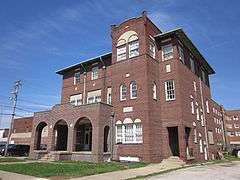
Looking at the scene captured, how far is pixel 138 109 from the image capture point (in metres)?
24.8

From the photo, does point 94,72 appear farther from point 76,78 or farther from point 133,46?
point 133,46

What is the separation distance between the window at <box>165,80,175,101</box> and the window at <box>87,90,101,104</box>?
894 cm

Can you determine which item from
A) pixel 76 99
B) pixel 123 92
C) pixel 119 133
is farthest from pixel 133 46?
pixel 76 99

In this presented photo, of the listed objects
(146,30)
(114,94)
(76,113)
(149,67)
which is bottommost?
(76,113)

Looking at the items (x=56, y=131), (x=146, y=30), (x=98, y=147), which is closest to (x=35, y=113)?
(x=56, y=131)

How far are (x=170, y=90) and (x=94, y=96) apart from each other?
1024 cm

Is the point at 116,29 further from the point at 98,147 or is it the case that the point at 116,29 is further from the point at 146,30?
the point at 98,147

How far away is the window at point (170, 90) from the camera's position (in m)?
25.9

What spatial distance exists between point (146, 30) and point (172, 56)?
3984 millimetres

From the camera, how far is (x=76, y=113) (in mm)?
26938

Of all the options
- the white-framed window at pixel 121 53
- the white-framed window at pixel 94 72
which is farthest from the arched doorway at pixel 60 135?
the white-framed window at pixel 121 53

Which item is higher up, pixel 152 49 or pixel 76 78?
pixel 152 49

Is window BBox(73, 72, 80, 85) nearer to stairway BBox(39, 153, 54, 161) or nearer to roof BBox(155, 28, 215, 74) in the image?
stairway BBox(39, 153, 54, 161)

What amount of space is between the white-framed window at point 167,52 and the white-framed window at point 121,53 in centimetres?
433
